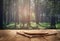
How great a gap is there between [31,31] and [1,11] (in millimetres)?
534

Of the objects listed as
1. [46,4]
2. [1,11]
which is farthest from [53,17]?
[1,11]

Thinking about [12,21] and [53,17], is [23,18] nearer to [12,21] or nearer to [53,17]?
[12,21]

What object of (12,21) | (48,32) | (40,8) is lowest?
(48,32)

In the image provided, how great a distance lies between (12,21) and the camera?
9.30 ft

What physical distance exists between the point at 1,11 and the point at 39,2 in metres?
0.58

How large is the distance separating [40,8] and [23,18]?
11.7 inches

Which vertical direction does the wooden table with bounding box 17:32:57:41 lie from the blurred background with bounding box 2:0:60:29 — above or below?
below

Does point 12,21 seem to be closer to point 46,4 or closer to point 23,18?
point 23,18

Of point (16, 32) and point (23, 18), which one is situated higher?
point (23, 18)

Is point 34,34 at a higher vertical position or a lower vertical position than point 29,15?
lower

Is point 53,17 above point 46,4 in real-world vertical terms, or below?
below

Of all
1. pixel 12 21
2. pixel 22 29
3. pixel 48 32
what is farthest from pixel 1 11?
pixel 48 32

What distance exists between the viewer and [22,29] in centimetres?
284

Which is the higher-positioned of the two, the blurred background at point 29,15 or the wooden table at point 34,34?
the blurred background at point 29,15
